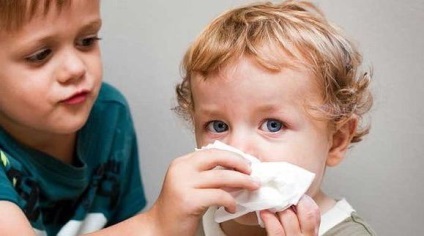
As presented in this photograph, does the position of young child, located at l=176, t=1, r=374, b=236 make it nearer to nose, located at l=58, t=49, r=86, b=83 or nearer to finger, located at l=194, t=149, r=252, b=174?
finger, located at l=194, t=149, r=252, b=174

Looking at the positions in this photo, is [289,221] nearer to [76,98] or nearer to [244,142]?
[244,142]

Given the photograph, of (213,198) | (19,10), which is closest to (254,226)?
(213,198)

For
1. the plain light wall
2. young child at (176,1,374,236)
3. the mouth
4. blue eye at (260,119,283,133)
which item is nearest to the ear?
young child at (176,1,374,236)

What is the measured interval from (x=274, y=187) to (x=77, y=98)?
0.35 metres

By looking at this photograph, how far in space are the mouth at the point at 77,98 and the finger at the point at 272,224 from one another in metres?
0.35

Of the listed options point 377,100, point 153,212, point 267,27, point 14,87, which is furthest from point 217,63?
point 377,100

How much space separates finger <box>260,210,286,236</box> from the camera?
0.83m

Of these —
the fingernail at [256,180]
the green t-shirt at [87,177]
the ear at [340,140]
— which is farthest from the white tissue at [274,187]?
the green t-shirt at [87,177]

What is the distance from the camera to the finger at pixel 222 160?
0.82 metres

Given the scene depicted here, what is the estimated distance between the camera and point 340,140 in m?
0.96

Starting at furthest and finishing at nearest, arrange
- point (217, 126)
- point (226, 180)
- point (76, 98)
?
point (76, 98), point (217, 126), point (226, 180)

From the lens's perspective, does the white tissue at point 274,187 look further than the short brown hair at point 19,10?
No

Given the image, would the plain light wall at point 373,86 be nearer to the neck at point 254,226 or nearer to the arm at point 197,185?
the neck at point 254,226

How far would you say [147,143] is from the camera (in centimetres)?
136
